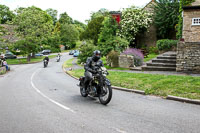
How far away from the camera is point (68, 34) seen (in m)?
84.6

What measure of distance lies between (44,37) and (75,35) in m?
42.0

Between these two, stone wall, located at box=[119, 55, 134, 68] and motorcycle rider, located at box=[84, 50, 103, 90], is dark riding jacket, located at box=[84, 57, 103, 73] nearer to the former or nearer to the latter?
motorcycle rider, located at box=[84, 50, 103, 90]

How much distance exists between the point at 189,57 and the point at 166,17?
760 inches

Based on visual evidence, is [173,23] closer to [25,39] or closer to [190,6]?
[190,6]

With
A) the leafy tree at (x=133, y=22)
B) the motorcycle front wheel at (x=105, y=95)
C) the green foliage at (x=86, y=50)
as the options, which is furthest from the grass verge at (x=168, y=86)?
the leafy tree at (x=133, y=22)

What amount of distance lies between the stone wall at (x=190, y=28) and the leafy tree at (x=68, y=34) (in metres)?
66.4

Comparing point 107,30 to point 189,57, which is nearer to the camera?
point 189,57

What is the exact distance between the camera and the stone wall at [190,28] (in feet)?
64.3

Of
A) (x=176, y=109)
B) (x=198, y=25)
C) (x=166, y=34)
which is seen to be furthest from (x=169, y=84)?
(x=166, y=34)

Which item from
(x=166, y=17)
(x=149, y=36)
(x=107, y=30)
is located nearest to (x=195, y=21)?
(x=107, y=30)

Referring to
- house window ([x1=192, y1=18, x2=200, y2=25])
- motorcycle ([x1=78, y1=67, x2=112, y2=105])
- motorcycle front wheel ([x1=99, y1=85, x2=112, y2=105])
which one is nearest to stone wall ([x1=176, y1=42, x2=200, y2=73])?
house window ([x1=192, y1=18, x2=200, y2=25])

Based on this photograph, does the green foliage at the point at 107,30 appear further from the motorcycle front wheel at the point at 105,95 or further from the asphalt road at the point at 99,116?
the motorcycle front wheel at the point at 105,95

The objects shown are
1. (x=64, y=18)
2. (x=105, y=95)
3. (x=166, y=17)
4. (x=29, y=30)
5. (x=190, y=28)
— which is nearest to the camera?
(x=105, y=95)

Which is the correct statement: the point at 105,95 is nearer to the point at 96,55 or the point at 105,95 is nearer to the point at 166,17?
the point at 96,55
